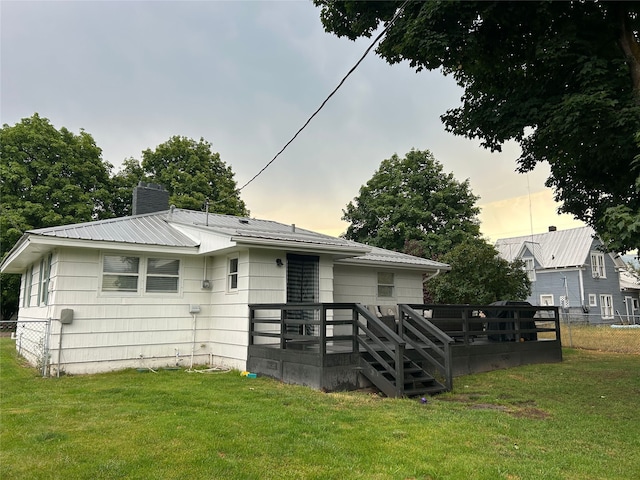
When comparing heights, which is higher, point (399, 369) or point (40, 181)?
point (40, 181)

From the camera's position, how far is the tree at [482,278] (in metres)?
14.6

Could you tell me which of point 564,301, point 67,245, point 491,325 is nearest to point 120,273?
point 67,245

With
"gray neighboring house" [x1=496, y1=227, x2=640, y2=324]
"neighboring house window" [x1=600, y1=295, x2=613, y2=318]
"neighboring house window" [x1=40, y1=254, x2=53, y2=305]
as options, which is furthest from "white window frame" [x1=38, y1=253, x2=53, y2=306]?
"neighboring house window" [x1=600, y1=295, x2=613, y2=318]

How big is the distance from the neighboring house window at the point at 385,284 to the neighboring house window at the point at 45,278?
8.01 meters

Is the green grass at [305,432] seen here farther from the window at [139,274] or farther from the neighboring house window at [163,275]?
the neighboring house window at [163,275]

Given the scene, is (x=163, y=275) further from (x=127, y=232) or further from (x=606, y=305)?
(x=606, y=305)

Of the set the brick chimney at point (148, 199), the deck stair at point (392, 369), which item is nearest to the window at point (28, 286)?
the brick chimney at point (148, 199)

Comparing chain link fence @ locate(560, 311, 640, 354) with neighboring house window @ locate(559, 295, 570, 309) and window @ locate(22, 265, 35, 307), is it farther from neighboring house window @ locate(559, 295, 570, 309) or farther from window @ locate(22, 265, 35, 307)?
window @ locate(22, 265, 35, 307)

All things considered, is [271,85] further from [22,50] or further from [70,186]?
[70,186]

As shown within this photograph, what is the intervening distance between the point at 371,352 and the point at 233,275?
12.1ft

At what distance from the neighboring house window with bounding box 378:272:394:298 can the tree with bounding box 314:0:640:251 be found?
5.55 m

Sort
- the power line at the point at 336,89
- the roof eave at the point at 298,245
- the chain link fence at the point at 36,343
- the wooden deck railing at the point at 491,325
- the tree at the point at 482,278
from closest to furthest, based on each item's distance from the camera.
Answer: the power line at the point at 336,89 < the chain link fence at the point at 36,343 < the roof eave at the point at 298,245 < the wooden deck railing at the point at 491,325 < the tree at the point at 482,278

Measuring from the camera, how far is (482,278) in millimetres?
14453

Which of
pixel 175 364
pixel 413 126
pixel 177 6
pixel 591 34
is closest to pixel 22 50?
pixel 177 6
